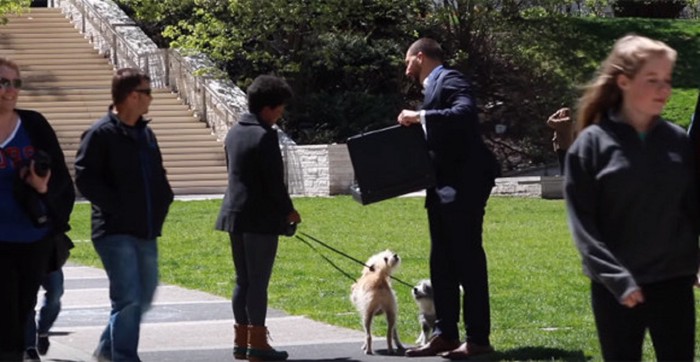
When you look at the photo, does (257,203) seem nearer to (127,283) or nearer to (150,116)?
(127,283)

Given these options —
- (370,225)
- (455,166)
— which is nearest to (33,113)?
(455,166)

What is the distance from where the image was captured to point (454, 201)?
9.17 meters

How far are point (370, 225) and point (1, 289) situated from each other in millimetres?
13928

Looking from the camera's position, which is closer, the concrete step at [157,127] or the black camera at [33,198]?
the black camera at [33,198]

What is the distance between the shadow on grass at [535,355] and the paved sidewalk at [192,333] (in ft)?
1.20

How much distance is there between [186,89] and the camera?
34281mm

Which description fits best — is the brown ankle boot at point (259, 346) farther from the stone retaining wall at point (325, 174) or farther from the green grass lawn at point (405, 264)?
the stone retaining wall at point (325, 174)

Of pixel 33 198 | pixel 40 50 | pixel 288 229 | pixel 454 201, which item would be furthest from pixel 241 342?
pixel 40 50

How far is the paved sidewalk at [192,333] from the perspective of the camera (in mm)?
9656

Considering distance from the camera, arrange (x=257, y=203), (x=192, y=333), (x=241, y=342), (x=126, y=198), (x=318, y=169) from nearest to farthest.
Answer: (x=126, y=198)
(x=257, y=203)
(x=241, y=342)
(x=192, y=333)
(x=318, y=169)

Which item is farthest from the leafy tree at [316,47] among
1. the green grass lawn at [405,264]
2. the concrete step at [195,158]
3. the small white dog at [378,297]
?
the small white dog at [378,297]

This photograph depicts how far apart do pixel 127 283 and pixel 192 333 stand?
2.72m

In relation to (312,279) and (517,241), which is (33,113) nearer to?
(312,279)

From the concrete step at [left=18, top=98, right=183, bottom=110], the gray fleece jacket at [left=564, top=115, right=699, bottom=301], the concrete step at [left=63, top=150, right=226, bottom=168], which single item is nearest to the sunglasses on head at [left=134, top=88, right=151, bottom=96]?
the gray fleece jacket at [left=564, top=115, right=699, bottom=301]
